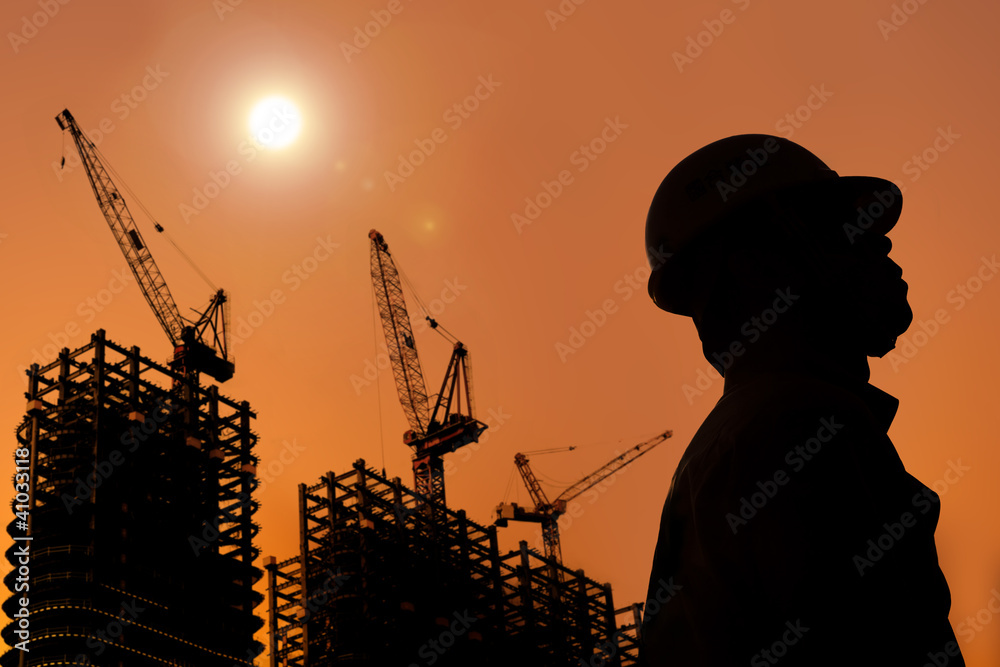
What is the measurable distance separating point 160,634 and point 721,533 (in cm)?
8720


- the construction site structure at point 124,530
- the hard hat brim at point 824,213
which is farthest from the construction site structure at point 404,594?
the hard hat brim at point 824,213

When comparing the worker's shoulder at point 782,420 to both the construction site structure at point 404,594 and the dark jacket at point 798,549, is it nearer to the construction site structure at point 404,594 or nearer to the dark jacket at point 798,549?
the dark jacket at point 798,549

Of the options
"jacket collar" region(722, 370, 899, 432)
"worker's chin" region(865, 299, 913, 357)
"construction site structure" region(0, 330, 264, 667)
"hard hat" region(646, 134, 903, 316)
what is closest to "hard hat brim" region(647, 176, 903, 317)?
"hard hat" region(646, 134, 903, 316)

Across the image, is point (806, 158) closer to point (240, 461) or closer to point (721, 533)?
point (721, 533)

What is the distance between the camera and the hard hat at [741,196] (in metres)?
4.38

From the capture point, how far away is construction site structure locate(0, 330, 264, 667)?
80188mm

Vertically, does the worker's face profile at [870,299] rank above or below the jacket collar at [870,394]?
above

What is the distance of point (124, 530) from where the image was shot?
288 feet

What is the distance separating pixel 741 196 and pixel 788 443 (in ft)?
3.61

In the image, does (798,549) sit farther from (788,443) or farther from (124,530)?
(124,530)

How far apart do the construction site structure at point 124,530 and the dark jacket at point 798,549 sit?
265 ft

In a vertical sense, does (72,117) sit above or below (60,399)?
above

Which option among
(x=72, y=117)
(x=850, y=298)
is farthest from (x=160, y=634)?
(x=850, y=298)

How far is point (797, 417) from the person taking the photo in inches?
148
